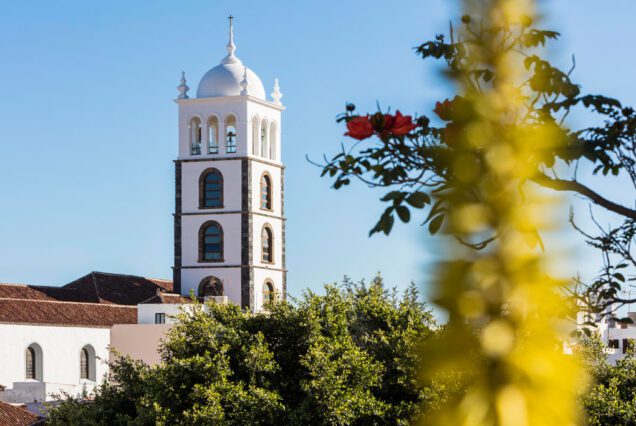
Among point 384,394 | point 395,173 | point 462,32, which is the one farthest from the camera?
point 384,394

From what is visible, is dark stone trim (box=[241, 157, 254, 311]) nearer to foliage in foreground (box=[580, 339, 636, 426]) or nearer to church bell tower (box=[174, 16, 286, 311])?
church bell tower (box=[174, 16, 286, 311])

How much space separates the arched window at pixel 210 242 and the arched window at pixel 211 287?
182 centimetres

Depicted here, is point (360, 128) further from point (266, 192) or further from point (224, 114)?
point (266, 192)

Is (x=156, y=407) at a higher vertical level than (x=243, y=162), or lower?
lower

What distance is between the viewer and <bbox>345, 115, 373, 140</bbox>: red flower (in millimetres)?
3729

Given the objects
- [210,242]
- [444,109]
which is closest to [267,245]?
[210,242]

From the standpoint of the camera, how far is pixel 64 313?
74.2 metres

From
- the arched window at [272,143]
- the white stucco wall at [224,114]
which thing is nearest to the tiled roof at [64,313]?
the white stucco wall at [224,114]

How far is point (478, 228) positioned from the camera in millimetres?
2051

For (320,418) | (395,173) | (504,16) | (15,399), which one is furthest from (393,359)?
(504,16)

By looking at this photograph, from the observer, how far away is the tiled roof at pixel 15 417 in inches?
1859

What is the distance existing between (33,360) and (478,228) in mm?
71715

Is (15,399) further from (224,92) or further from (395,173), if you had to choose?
(395,173)

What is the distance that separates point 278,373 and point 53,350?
3738 cm
